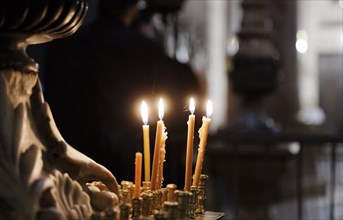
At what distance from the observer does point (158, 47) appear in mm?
3711

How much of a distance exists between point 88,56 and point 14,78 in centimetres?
229

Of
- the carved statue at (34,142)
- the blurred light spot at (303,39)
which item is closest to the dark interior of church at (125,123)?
the carved statue at (34,142)

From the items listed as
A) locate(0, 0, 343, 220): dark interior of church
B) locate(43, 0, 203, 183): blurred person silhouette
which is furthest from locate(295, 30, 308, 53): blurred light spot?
locate(43, 0, 203, 183): blurred person silhouette

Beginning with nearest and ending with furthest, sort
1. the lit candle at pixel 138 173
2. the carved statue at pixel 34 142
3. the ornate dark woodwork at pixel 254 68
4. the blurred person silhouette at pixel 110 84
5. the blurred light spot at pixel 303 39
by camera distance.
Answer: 1. the carved statue at pixel 34 142
2. the lit candle at pixel 138 173
3. the blurred person silhouette at pixel 110 84
4. the ornate dark woodwork at pixel 254 68
5. the blurred light spot at pixel 303 39

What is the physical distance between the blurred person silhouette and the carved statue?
6.21ft

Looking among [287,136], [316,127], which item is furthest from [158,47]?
[316,127]

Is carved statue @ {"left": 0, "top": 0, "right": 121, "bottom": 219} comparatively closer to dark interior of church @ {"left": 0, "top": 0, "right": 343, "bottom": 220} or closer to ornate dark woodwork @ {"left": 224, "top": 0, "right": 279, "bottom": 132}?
dark interior of church @ {"left": 0, "top": 0, "right": 343, "bottom": 220}

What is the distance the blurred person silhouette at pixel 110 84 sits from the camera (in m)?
3.46

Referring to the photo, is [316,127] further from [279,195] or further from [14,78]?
[14,78]

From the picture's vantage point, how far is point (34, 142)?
137 cm

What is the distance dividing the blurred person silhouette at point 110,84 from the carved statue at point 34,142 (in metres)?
1.89

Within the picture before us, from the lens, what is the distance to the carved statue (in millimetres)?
1276

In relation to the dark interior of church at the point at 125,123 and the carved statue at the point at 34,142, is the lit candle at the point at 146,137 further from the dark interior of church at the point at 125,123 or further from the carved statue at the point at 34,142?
the carved statue at the point at 34,142

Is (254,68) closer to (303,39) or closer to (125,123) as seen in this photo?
(125,123)
